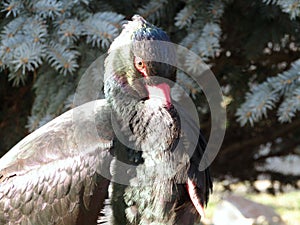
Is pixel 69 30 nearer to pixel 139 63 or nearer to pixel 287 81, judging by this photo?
pixel 139 63

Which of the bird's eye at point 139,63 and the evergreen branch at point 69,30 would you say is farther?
the evergreen branch at point 69,30

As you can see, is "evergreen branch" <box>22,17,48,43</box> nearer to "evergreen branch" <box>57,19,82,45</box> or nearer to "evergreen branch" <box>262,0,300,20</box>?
"evergreen branch" <box>57,19,82,45</box>

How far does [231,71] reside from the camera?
369 centimetres

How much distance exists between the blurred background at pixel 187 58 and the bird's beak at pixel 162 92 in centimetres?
76

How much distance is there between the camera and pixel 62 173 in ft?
7.36

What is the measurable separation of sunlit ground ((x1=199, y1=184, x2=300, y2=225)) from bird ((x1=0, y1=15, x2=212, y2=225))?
2408 mm

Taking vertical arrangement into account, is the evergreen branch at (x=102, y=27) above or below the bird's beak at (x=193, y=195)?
above

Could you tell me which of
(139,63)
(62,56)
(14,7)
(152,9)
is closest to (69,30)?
(62,56)

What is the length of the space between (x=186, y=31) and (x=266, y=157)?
5.24 ft

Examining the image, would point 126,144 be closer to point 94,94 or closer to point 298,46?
point 94,94

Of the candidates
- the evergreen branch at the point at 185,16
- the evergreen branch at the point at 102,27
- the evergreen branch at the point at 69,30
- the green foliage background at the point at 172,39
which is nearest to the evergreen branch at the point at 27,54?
the green foliage background at the point at 172,39

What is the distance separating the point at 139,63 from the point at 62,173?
17.7 inches

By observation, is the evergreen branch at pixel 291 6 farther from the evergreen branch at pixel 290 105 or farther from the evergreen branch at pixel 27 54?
the evergreen branch at pixel 27 54

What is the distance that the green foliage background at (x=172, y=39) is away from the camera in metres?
2.93
